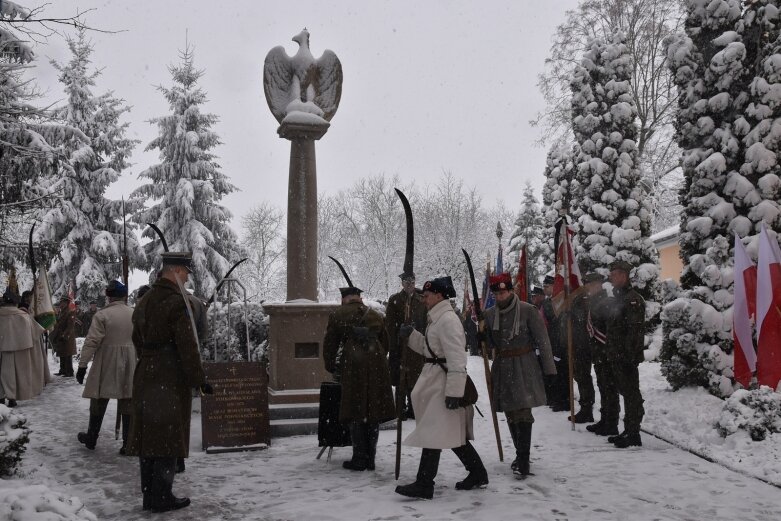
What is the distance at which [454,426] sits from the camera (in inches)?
223

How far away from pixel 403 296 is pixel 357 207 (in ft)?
133

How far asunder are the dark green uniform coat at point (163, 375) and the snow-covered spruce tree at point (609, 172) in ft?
52.9

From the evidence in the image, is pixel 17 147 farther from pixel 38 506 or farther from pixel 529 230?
pixel 529 230

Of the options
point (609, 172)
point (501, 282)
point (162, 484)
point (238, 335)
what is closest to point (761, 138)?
point (501, 282)

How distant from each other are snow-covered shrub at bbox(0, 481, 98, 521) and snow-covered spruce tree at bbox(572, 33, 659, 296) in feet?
56.9

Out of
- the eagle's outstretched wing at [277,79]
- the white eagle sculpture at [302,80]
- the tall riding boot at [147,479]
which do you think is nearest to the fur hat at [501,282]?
the tall riding boot at [147,479]

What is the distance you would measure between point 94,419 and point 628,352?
6430 millimetres

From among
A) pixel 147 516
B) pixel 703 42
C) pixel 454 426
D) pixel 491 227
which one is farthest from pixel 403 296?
pixel 491 227

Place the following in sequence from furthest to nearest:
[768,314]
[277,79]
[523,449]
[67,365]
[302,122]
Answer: [67,365] < [277,79] < [302,122] < [768,314] < [523,449]

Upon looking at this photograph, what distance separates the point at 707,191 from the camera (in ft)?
37.8

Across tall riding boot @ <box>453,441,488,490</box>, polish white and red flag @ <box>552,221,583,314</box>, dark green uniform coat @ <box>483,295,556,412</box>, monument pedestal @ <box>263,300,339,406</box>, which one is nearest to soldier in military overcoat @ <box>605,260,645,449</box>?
Result: dark green uniform coat @ <box>483,295,556,412</box>

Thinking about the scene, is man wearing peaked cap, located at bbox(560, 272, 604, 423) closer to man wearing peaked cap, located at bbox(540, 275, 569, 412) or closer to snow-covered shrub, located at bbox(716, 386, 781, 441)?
man wearing peaked cap, located at bbox(540, 275, 569, 412)

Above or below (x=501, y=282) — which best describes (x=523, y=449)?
below

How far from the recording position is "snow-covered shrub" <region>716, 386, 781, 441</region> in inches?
295
